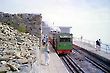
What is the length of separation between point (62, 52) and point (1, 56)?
22.5m

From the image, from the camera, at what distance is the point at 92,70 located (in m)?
26.4

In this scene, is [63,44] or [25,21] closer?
[25,21]

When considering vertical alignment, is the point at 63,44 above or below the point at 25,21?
below

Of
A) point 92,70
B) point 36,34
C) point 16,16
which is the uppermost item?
point 16,16

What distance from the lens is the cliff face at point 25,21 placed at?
3391cm

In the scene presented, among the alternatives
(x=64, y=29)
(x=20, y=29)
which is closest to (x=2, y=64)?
(x=20, y=29)

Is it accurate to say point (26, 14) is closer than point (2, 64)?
No

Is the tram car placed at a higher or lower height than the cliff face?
lower

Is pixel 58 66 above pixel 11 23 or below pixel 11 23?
below

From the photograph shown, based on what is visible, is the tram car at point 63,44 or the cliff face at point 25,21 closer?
the cliff face at point 25,21

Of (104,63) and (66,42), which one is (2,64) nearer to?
(104,63)

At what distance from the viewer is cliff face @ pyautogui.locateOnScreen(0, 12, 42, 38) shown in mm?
33906

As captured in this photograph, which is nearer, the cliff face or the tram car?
the cliff face

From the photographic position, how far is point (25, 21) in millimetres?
34219
